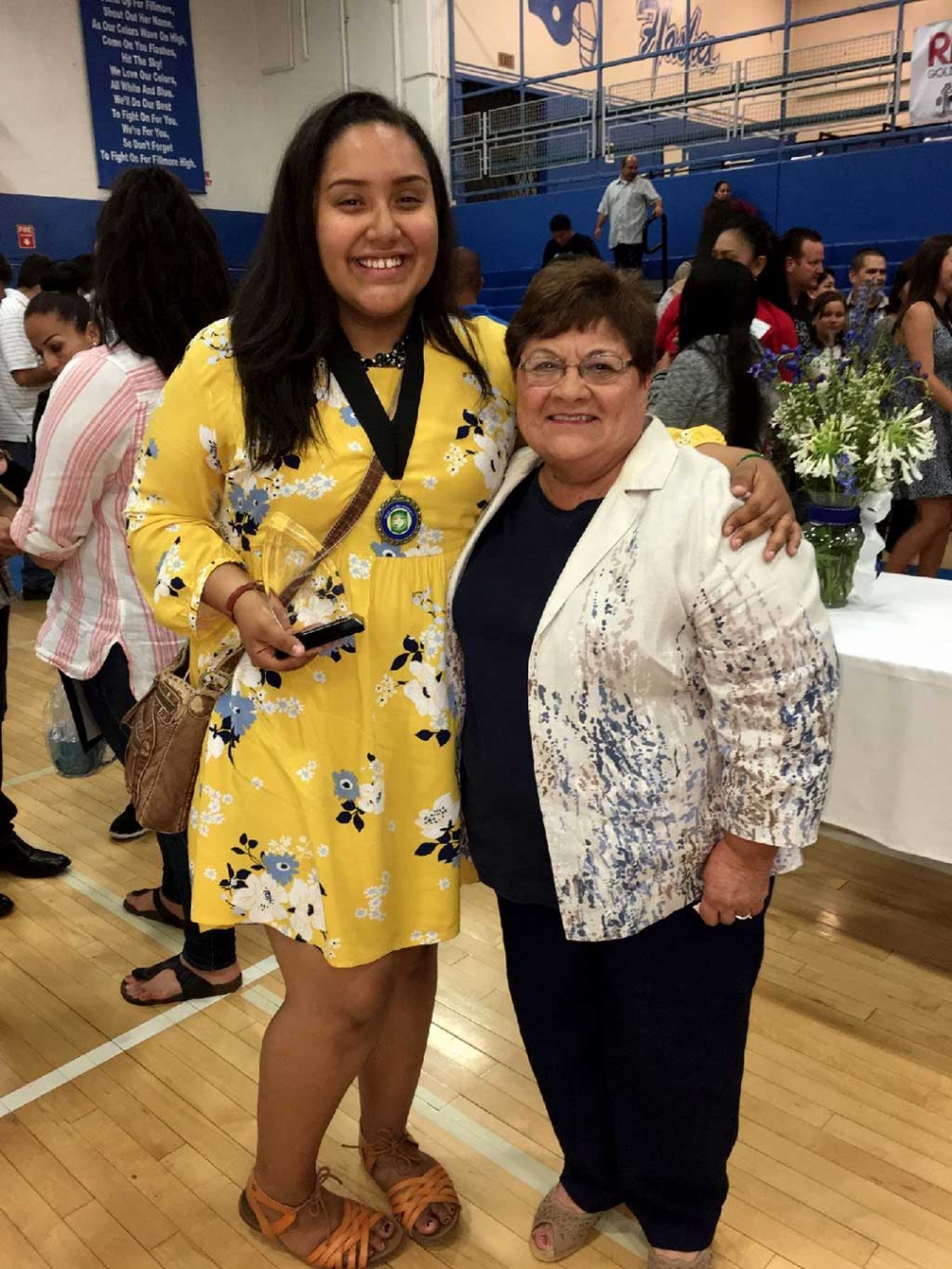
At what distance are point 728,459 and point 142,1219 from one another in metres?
1.62

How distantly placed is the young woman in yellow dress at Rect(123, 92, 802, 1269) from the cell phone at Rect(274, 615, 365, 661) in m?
0.01

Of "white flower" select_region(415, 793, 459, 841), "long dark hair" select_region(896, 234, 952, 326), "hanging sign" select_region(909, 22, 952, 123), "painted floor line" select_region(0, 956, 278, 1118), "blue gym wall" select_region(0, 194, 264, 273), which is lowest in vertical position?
"painted floor line" select_region(0, 956, 278, 1118)

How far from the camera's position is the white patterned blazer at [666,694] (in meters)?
1.15

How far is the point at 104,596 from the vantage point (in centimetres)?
208

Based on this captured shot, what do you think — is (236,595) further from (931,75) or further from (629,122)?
(629,122)

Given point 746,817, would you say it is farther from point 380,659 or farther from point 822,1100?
point 822,1100

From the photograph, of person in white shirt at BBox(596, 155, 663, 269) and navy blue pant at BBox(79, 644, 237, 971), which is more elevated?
person in white shirt at BBox(596, 155, 663, 269)

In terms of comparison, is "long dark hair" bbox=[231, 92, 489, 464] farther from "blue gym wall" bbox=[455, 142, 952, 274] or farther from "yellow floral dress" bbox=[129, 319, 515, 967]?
"blue gym wall" bbox=[455, 142, 952, 274]

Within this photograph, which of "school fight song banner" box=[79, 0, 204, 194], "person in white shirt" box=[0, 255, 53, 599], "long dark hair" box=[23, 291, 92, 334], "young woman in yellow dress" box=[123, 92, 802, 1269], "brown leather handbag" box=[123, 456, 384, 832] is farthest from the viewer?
"school fight song banner" box=[79, 0, 204, 194]

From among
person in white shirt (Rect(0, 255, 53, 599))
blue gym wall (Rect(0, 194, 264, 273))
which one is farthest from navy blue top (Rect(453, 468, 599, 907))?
blue gym wall (Rect(0, 194, 264, 273))

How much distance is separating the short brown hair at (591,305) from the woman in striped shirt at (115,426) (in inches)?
36.2

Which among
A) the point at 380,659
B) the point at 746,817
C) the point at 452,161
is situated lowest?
the point at 746,817

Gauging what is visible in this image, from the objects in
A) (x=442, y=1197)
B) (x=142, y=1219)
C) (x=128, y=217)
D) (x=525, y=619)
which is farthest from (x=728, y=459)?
(x=142, y=1219)

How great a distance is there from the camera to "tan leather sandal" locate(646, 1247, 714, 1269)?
5.16 ft
